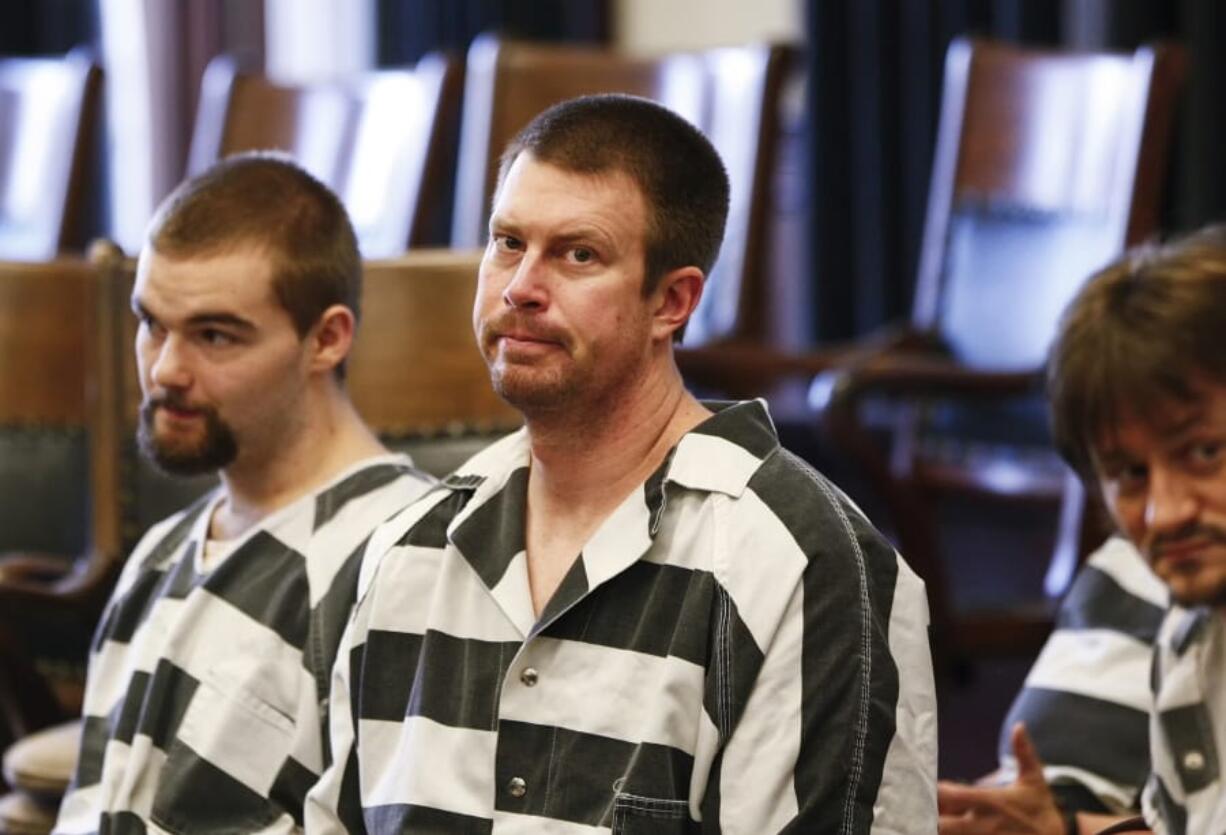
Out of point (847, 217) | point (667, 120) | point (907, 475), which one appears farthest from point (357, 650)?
point (847, 217)

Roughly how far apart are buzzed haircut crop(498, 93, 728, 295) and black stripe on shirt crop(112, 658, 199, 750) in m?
0.63

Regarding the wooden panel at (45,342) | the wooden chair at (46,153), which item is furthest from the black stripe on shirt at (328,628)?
the wooden chair at (46,153)

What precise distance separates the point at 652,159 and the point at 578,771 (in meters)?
0.45

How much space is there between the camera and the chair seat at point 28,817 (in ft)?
6.64

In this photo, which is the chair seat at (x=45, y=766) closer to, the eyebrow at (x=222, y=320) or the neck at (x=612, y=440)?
the eyebrow at (x=222, y=320)

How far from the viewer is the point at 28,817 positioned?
203cm

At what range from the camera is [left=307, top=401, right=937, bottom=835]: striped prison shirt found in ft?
4.53

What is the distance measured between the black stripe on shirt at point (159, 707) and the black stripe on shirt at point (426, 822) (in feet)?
1.17

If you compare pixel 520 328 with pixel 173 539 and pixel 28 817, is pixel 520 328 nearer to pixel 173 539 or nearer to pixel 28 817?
pixel 173 539

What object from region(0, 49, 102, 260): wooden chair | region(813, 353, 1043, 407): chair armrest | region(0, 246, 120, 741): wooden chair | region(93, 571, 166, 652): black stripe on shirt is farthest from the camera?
region(0, 49, 102, 260): wooden chair

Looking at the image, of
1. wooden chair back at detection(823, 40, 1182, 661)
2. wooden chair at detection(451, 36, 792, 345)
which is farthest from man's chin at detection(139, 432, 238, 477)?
wooden chair at detection(451, 36, 792, 345)

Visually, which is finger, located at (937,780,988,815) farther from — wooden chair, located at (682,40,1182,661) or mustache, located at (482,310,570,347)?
wooden chair, located at (682,40,1182,661)

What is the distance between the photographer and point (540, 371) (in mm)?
1474

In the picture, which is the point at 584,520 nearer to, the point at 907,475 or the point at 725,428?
the point at 725,428
